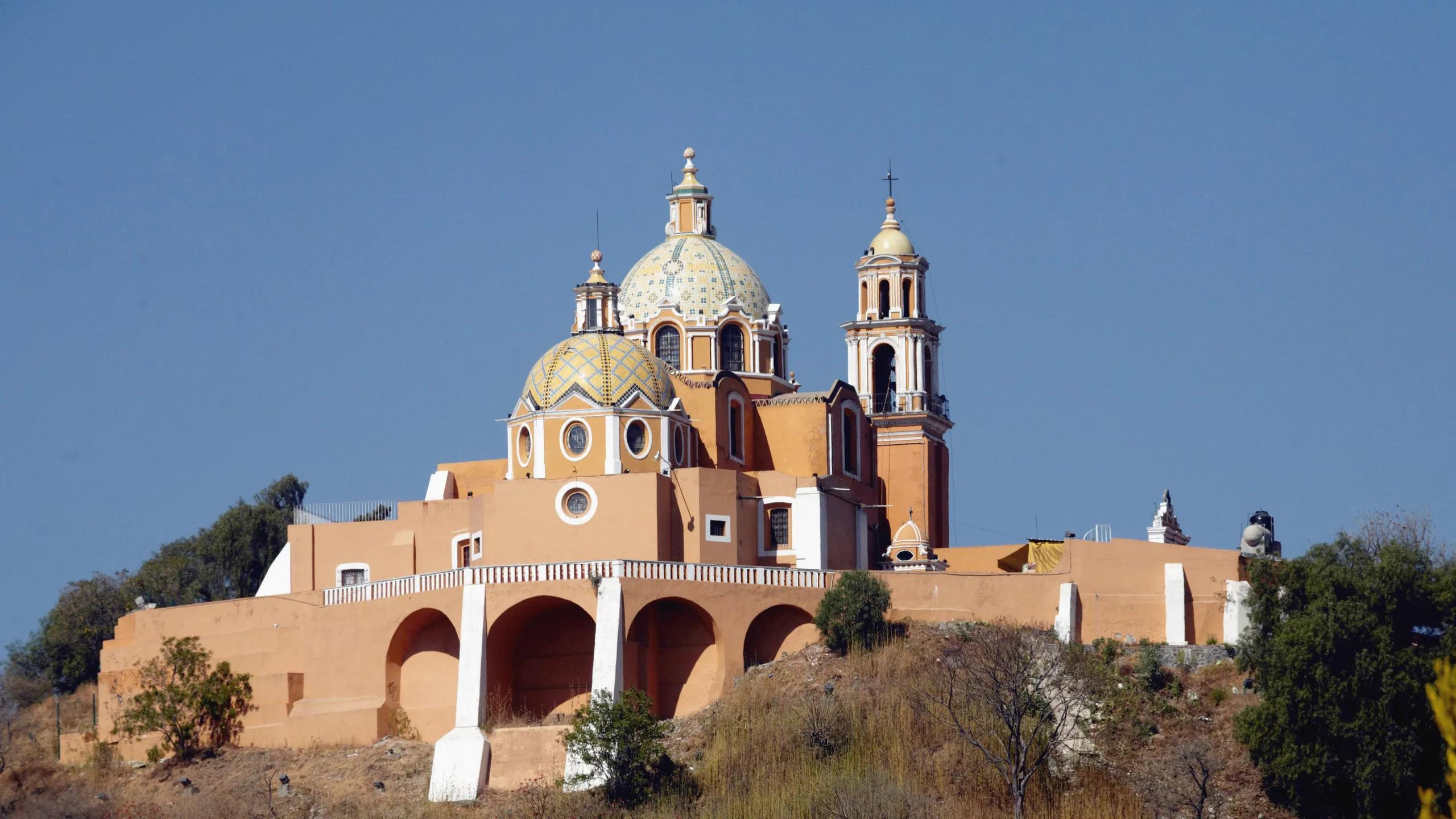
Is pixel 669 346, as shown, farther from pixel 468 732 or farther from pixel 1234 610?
pixel 1234 610

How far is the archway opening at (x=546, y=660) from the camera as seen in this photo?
43000 millimetres

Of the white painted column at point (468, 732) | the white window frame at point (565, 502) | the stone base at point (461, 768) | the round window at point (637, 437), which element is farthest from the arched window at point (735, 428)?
the stone base at point (461, 768)

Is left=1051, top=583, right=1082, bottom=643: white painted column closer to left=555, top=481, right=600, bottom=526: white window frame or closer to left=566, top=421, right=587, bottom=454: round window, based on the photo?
left=555, top=481, right=600, bottom=526: white window frame

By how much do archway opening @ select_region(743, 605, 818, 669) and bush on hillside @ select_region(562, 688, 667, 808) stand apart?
459 cm

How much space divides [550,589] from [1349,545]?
14.5 meters

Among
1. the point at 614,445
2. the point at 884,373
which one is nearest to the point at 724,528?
the point at 614,445

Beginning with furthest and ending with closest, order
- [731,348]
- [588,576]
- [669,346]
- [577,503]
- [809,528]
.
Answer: [731,348]
[669,346]
[809,528]
[577,503]
[588,576]

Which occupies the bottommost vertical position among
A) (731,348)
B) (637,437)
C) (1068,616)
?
(1068,616)

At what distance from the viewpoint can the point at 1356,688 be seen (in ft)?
121

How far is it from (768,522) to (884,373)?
11393mm

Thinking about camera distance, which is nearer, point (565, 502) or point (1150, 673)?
point (1150, 673)

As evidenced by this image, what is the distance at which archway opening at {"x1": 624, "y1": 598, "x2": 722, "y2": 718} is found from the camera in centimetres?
4266

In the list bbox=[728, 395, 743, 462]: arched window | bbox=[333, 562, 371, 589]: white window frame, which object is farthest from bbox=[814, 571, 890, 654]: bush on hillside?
bbox=[333, 562, 371, 589]: white window frame

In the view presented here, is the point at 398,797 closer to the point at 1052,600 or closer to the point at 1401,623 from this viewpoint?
the point at 1052,600
